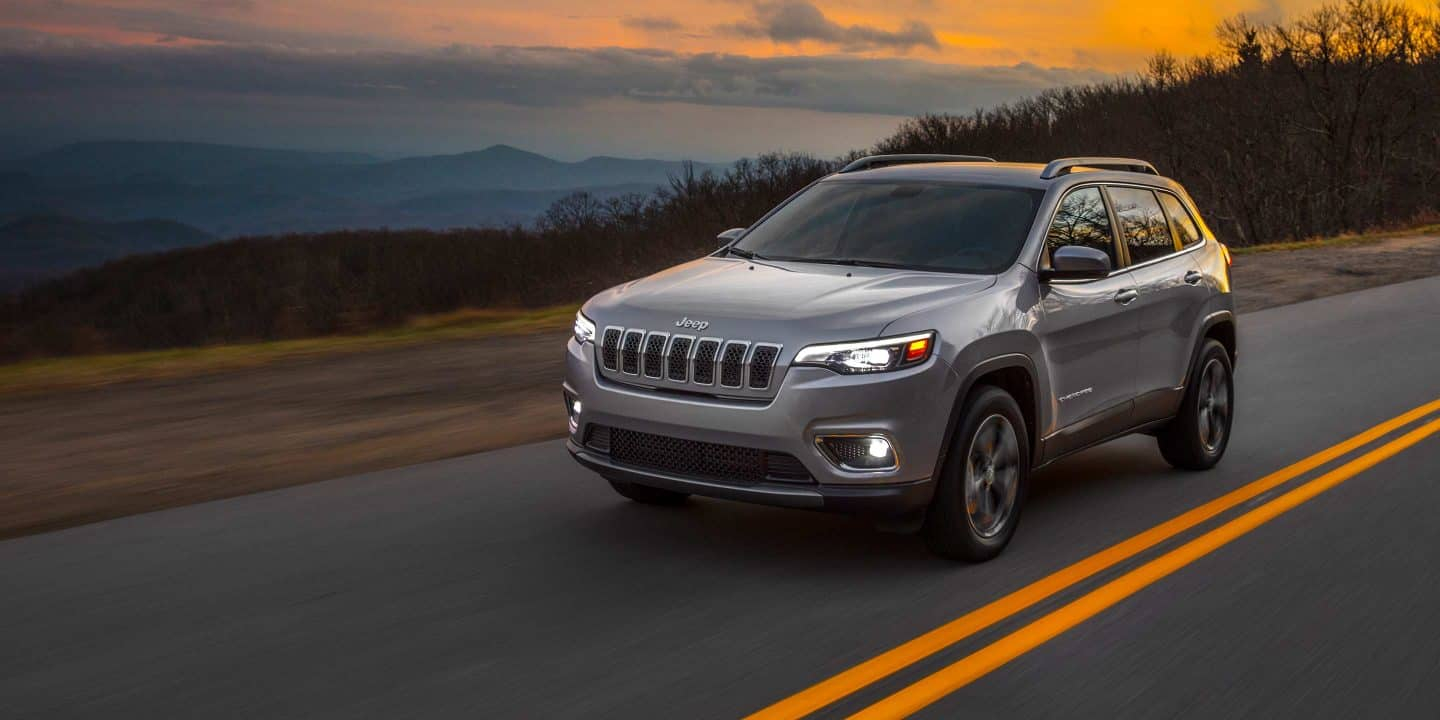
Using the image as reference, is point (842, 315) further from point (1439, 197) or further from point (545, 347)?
point (1439, 197)

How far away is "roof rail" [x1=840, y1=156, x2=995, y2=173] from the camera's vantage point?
818 cm

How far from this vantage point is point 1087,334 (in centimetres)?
702

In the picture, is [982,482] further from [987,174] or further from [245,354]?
[245,354]

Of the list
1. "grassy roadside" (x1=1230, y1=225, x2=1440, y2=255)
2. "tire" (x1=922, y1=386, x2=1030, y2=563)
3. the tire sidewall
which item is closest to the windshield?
"tire" (x1=922, y1=386, x2=1030, y2=563)

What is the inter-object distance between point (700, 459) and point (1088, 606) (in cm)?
161

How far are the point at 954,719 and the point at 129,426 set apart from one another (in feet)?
24.4

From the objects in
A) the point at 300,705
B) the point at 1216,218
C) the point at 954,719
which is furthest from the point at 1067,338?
the point at 1216,218

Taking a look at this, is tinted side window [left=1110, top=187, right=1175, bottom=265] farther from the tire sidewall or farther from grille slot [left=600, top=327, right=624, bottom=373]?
grille slot [left=600, top=327, right=624, bottom=373]

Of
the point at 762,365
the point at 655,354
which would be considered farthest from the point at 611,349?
the point at 762,365

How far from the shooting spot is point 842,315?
584 centimetres

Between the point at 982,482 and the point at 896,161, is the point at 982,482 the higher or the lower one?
the lower one

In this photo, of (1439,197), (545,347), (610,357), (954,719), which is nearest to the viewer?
(954,719)

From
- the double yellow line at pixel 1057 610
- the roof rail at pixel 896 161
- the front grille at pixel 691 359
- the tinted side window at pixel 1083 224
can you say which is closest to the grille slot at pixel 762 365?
the front grille at pixel 691 359

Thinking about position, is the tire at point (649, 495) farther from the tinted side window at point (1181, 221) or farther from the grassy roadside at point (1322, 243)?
the grassy roadside at point (1322, 243)
